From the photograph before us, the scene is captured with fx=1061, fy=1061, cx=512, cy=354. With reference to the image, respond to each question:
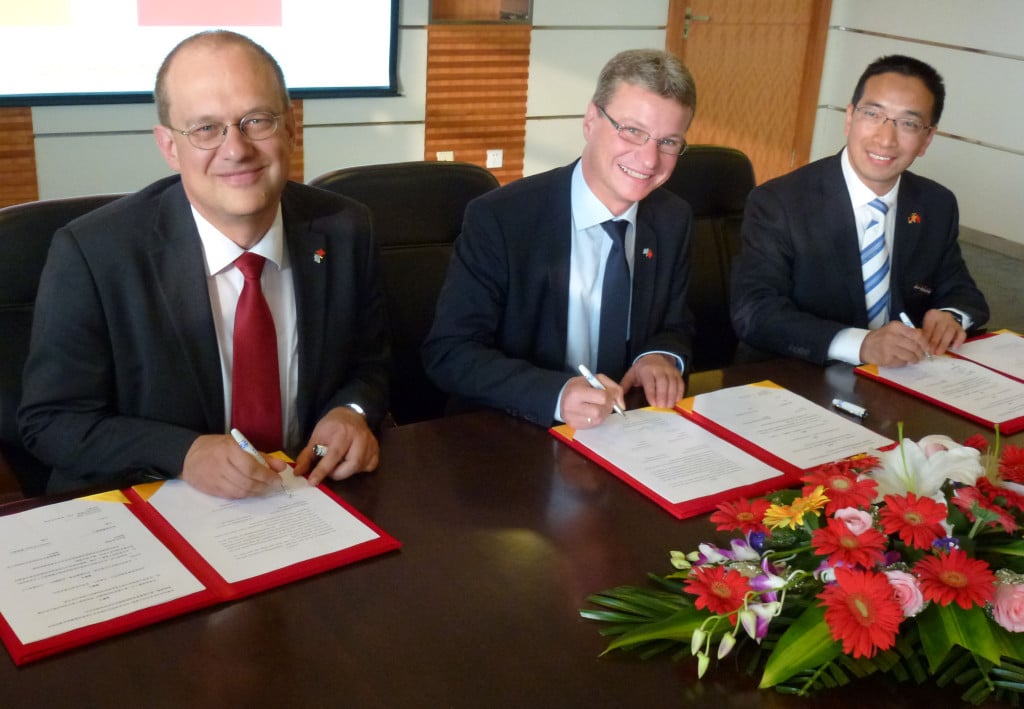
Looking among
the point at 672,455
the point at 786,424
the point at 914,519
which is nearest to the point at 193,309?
the point at 672,455

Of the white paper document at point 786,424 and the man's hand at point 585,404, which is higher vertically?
the man's hand at point 585,404

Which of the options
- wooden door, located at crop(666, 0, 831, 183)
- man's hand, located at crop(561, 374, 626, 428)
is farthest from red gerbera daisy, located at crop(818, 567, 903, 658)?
wooden door, located at crop(666, 0, 831, 183)

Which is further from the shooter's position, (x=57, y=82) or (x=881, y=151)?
(x=57, y=82)

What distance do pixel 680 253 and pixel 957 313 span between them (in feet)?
2.37

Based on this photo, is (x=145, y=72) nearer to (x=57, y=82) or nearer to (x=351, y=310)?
(x=57, y=82)

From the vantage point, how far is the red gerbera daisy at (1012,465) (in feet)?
4.52

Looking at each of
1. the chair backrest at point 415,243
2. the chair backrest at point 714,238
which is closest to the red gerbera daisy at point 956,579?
the chair backrest at point 415,243

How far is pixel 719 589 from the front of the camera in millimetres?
1181

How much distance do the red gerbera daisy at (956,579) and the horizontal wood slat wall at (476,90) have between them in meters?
4.59

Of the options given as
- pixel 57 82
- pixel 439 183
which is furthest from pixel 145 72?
pixel 439 183

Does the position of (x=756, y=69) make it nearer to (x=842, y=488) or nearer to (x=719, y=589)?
(x=842, y=488)

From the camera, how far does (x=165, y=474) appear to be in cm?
157

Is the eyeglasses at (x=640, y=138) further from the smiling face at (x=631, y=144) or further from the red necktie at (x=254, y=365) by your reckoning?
the red necktie at (x=254, y=365)

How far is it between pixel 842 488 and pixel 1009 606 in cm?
22
